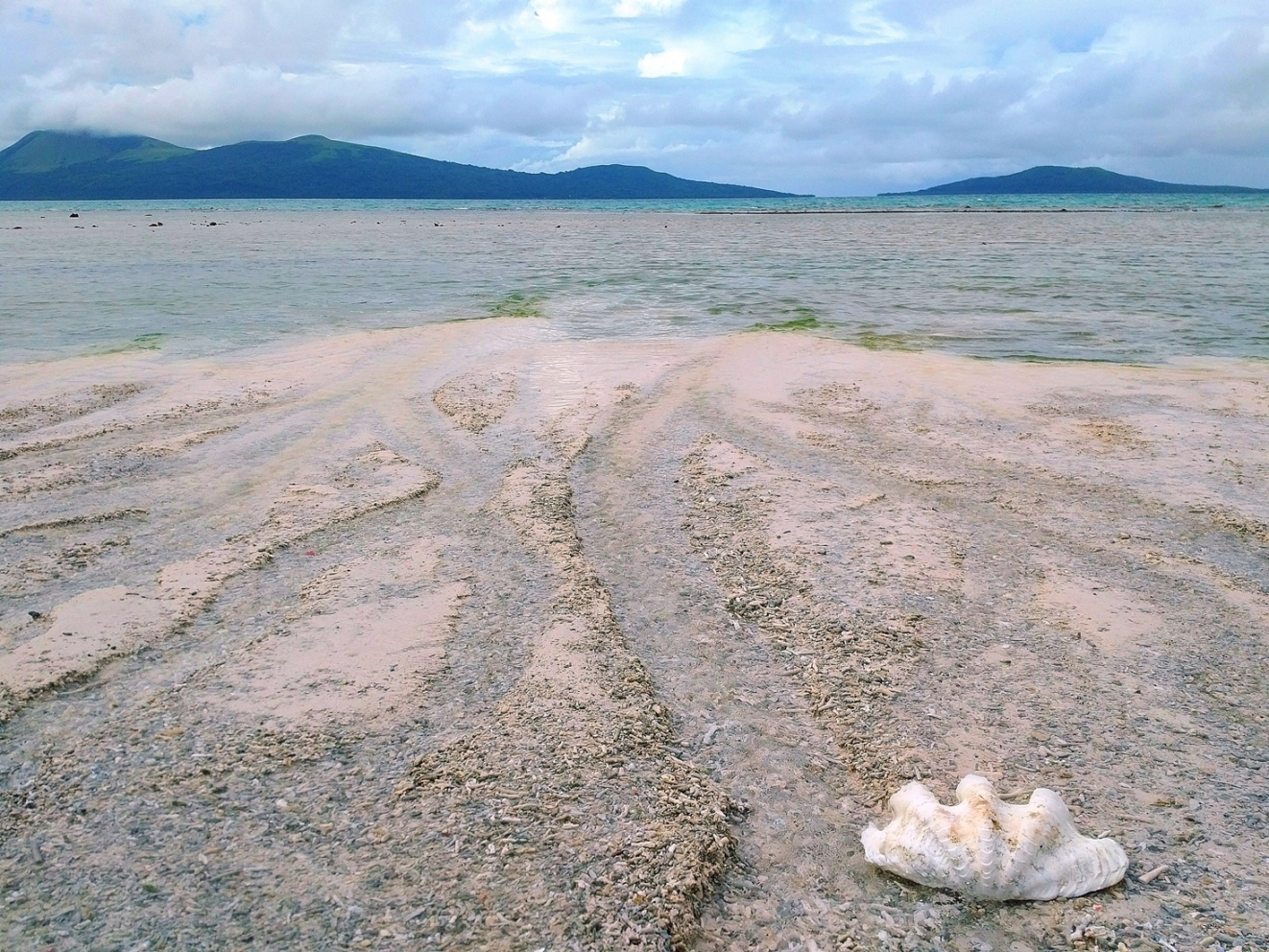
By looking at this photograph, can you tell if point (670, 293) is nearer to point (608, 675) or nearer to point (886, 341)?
point (886, 341)

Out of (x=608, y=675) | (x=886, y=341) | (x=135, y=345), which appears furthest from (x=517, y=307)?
(x=608, y=675)

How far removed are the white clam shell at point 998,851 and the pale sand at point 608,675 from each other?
6 cm

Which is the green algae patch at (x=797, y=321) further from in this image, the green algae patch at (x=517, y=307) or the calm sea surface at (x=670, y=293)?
the green algae patch at (x=517, y=307)

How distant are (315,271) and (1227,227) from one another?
49.7 metres

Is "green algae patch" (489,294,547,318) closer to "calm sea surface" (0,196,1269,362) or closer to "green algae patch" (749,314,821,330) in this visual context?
"calm sea surface" (0,196,1269,362)

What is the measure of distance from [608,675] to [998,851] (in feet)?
5.75

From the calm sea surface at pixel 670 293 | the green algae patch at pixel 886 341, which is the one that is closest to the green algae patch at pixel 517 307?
the calm sea surface at pixel 670 293

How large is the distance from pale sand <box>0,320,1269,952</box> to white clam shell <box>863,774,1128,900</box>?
0.21ft

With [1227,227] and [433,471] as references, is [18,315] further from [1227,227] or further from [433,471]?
[1227,227]

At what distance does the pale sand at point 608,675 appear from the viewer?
9.00 ft

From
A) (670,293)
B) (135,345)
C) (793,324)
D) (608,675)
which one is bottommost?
(608,675)

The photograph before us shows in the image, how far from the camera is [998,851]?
276 cm

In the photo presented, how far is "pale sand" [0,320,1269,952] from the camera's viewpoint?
2.74 m

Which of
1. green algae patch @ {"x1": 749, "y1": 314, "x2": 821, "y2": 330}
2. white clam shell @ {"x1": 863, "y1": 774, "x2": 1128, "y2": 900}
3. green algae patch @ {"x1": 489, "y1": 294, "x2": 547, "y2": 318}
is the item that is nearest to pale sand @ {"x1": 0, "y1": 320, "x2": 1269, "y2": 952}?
white clam shell @ {"x1": 863, "y1": 774, "x2": 1128, "y2": 900}
